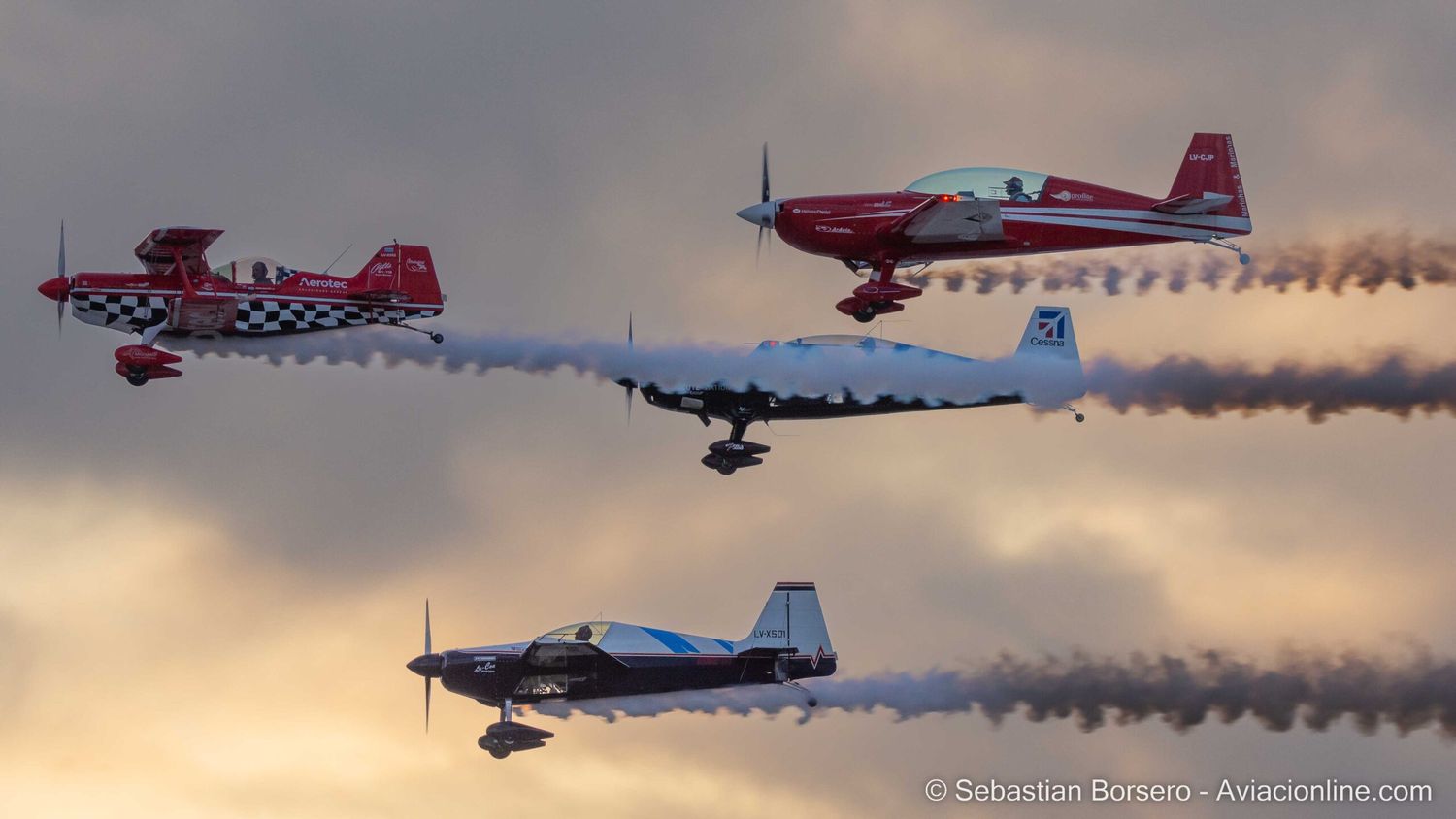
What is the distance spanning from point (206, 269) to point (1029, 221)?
15446 mm

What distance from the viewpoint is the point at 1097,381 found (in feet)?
192

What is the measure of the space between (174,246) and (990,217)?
1513 cm

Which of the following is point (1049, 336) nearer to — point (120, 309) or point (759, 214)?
point (759, 214)

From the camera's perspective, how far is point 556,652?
59.3 m

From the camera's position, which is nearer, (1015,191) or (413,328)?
(1015,191)

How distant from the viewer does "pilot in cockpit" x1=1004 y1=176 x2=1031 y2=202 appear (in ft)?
190

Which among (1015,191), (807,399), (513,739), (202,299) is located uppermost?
(1015,191)

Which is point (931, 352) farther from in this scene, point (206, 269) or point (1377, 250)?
point (206, 269)

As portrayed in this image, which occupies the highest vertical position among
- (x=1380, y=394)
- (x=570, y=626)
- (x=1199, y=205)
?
(x=1199, y=205)

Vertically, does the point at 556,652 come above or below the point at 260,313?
below

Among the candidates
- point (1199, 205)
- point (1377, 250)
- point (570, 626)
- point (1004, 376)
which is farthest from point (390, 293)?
point (1377, 250)

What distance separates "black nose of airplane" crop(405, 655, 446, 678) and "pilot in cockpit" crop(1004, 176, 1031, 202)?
553 inches

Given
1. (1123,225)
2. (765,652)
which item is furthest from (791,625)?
(1123,225)

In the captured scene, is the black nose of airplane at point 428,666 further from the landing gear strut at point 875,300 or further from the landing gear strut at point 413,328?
the landing gear strut at point 875,300
